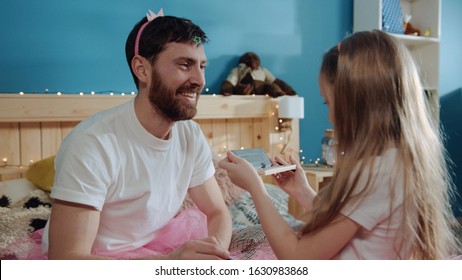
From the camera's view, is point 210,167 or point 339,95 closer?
point 339,95

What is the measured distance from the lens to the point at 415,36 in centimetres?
249

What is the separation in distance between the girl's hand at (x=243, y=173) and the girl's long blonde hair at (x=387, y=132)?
12 cm

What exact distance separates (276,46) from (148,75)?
1428mm

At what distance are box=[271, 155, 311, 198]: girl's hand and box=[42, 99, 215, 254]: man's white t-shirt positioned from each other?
0.75ft

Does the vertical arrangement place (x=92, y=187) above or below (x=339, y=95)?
below

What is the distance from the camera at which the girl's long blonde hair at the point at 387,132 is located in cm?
71

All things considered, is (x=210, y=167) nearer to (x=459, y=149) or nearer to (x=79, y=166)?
(x=79, y=166)

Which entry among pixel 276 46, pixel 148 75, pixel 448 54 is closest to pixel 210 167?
pixel 148 75

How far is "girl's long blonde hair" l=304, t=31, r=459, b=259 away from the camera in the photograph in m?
0.71

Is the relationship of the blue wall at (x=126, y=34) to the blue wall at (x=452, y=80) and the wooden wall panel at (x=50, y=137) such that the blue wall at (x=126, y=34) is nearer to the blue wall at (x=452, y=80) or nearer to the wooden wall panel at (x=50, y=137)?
the wooden wall panel at (x=50, y=137)

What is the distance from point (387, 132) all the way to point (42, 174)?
48.9 inches

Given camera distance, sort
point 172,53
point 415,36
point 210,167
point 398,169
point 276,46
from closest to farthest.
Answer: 1. point 398,169
2. point 172,53
3. point 210,167
4. point 276,46
5. point 415,36

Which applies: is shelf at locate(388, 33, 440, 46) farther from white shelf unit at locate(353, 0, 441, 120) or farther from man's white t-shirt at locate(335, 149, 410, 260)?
man's white t-shirt at locate(335, 149, 410, 260)

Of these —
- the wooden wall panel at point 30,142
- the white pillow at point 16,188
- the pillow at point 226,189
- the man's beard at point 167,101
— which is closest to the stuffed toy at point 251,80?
the pillow at point 226,189
